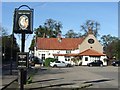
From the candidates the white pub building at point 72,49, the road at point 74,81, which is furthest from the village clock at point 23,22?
the white pub building at point 72,49

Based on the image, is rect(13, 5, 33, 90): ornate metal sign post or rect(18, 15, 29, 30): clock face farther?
rect(18, 15, 29, 30): clock face

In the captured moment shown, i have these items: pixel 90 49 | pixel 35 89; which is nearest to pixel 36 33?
pixel 90 49

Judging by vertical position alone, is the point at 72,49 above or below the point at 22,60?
above

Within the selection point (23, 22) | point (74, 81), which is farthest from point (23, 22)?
point (74, 81)

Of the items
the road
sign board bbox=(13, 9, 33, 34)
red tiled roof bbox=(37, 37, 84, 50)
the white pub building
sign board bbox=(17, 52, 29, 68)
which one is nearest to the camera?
sign board bbox=(17, 52, 29, 68)

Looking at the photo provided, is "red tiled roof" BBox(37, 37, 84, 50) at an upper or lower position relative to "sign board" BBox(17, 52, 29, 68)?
upper

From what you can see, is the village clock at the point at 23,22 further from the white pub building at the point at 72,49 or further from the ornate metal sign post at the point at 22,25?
the white pub building at the point at 72,49

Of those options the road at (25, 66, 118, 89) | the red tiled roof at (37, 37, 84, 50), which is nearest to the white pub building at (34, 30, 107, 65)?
the red tiled roof at (37, 37, 84, 50)

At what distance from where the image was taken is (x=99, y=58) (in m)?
85.2

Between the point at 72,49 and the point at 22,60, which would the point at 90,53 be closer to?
the point at 72,49

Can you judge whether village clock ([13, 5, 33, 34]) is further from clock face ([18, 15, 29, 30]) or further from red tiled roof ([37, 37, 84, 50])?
red tiled roof ([37, 37, 84, 50])

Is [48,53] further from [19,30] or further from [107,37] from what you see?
[19,30]

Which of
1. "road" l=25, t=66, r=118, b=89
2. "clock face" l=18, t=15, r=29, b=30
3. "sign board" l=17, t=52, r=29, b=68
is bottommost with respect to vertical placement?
"road" l=25, t=66, r=118, b=89

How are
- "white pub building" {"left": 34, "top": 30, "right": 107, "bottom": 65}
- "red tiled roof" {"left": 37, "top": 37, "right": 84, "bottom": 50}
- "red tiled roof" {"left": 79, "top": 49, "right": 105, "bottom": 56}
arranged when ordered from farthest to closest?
"red tiled roof" {"left": 37, "top": 37, "right": 84, "bottom": 50} < "white pub building" {"left": 34, "top": 30, "right": 107, "bottom": 65} < "red tiled roof" {"left": 79, "top": 49, "right": 105, "bottom": 56}
